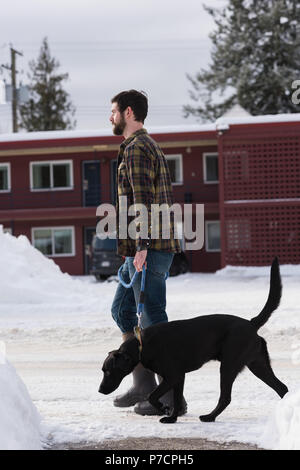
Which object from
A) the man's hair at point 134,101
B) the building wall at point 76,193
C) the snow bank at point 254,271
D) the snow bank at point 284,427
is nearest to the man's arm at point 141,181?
the man's hair at point 134,101

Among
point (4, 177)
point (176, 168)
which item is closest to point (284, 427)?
point (176, 168)

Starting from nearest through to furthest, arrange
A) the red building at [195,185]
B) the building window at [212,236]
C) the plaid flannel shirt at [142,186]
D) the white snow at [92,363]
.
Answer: the white snow at [92,363]
the plaid flannel shirt at [142,186]
the red building at [195,185]
the building window at [212,236]

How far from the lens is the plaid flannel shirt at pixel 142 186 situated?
4.86 metres

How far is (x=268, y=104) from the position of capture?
40.3 m

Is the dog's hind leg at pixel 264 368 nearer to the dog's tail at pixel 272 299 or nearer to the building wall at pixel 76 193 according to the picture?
the dog's tail at pixel 272 299

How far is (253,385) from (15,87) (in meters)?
39.7

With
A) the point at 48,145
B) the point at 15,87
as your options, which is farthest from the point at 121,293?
the point at 15,87

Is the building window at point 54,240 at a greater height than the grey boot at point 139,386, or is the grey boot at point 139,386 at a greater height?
the grey boot at point 139,386

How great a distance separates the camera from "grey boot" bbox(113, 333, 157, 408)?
5.05 m

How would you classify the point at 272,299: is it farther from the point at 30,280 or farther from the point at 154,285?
the point at 30,280

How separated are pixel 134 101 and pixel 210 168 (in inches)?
931

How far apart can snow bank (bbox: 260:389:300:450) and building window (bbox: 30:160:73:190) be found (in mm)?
25855

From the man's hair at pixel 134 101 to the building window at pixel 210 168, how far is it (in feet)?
76.9

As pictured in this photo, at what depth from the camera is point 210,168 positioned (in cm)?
2848
